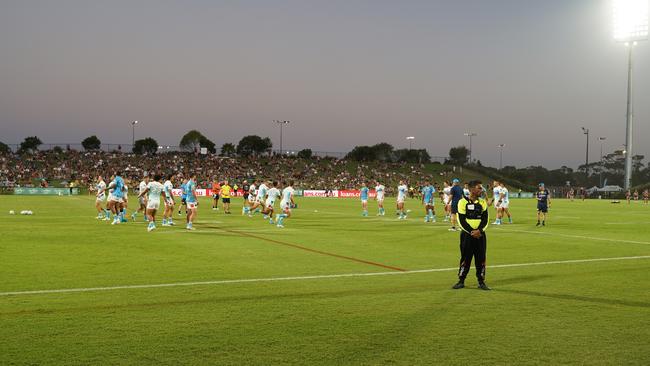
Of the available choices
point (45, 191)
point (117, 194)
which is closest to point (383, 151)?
point (45, 191)

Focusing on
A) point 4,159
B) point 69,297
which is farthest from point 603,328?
point 4,159

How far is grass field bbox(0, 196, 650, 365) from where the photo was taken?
614cm

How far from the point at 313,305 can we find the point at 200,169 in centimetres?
8725

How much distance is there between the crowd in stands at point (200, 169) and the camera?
80875 millimetres

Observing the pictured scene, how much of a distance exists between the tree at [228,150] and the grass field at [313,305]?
94778mm

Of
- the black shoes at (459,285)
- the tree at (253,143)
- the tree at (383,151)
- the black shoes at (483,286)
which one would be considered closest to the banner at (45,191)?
the black shoes at (459,285)

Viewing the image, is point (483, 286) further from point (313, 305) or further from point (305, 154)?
point (305, 154)

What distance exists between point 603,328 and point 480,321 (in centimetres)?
151

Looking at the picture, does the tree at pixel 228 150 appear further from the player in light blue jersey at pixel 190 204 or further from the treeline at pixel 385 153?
the player in light blue jersey at pixel 190 204

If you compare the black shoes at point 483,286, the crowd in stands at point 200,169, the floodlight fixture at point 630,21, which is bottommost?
the black shoes at point 483,286

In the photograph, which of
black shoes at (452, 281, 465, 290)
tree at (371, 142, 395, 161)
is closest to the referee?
black shoes at (452, 281, 465, 290)

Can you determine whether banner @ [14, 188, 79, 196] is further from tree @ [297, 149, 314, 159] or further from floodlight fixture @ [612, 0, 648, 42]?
floodlight fixture @ [612, 0, 648, 42]

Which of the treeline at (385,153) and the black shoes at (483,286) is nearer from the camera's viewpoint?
the black shoes at (483,286)

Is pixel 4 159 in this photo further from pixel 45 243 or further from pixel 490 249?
pixel 490 249
